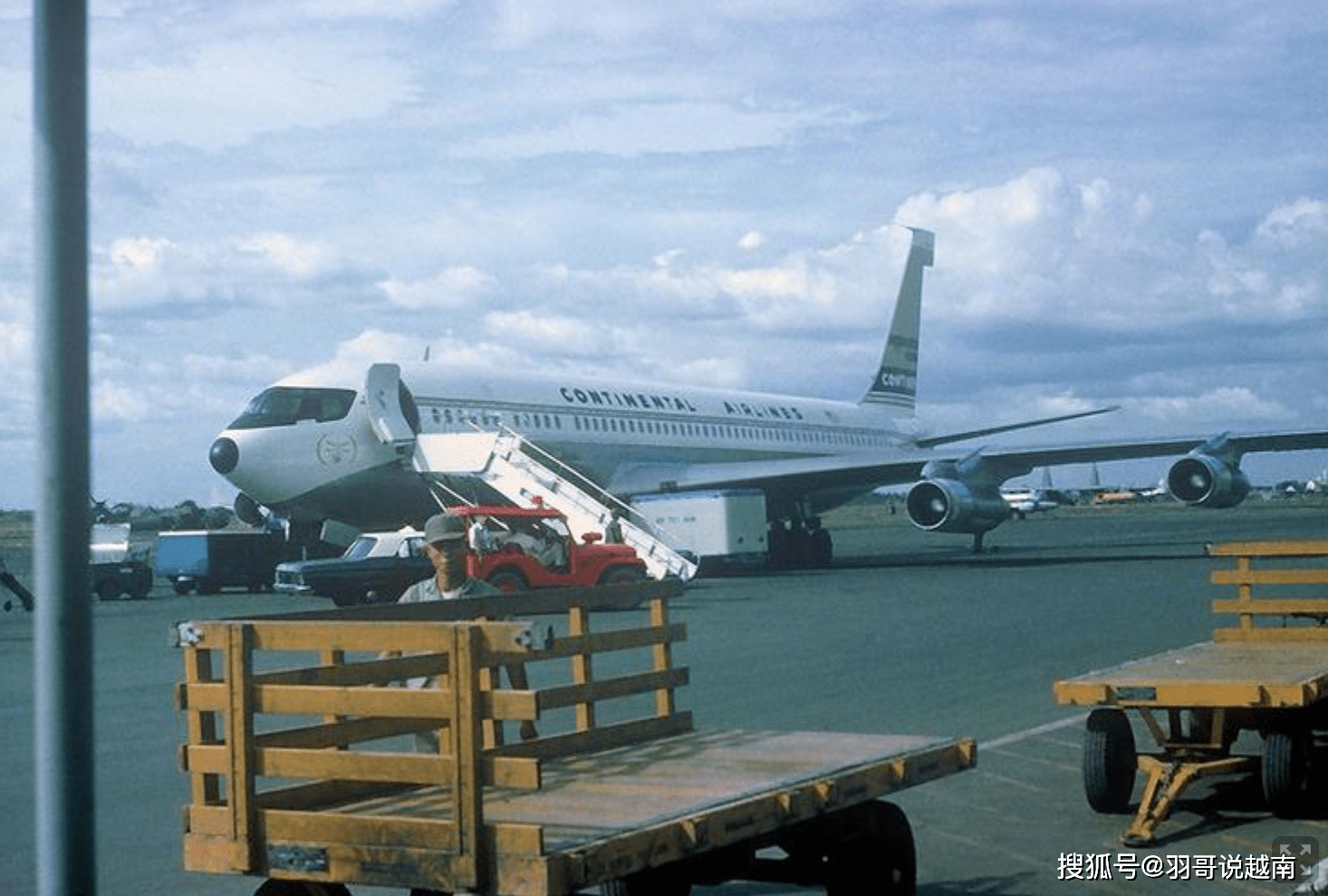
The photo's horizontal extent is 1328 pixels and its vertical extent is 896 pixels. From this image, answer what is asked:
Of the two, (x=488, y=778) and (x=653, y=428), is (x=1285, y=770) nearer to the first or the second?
(x=488, y=778)

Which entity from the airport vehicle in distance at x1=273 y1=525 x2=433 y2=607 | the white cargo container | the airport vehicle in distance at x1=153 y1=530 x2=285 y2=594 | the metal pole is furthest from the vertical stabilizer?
the metal pole

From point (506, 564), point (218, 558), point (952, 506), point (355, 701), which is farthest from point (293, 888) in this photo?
point (952, 506)

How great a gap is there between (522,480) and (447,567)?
2271 cm

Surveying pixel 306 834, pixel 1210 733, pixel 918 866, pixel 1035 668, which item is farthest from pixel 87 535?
pixel 1035 668

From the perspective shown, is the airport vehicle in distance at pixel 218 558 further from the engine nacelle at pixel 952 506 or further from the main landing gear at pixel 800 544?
the engine nacelle at pixel 952 506

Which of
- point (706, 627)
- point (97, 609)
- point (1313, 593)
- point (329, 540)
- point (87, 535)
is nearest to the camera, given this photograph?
point (87, 535)

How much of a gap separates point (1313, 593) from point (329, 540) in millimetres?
17485

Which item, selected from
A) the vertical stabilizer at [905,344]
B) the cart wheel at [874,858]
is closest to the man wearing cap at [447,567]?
the cart wheel at [874,858]

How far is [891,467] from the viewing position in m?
37.4

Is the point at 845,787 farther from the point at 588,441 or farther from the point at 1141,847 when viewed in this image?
the point at 588,441

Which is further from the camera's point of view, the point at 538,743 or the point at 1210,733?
the point at 1210,733

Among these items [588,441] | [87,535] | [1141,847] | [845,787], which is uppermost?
[588,441]

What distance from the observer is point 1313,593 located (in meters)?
27.2

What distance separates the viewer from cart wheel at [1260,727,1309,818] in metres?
8.60
